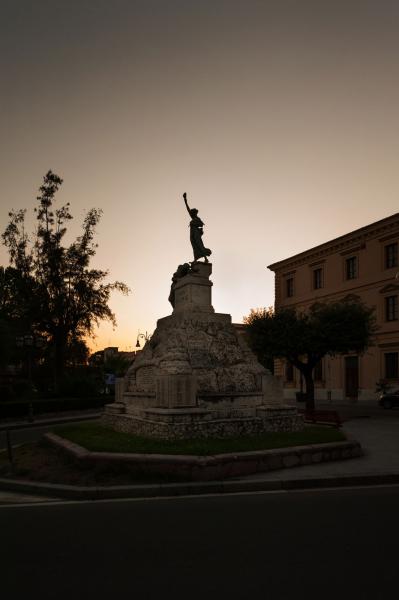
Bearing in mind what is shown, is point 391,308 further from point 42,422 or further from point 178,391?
point 178,391

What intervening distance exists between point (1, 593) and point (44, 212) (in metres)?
33.6

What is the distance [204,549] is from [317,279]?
39560mm

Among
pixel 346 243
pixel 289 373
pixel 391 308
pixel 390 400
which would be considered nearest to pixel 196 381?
pixel 390 400

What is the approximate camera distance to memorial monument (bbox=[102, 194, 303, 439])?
11.3 meters

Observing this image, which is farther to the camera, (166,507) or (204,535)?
(166,507)

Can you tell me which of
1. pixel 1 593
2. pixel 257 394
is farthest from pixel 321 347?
pixel 1 593

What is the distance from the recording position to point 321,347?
24531 mm

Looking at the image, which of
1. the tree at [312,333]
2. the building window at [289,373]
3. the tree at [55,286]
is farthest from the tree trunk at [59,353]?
the building window at [289,373]

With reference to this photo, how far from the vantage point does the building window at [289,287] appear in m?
46.1

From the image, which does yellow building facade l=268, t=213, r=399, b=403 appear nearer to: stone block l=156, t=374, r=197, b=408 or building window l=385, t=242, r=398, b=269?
building window l=385, t=242, r=398, b=269

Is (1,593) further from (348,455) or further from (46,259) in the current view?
(46,259)

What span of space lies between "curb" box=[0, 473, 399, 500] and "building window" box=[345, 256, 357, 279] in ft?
106

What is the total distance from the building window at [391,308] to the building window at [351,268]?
4065mm

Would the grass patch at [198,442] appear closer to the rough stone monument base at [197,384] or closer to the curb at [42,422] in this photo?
the rough stone monument base at [197,384]
